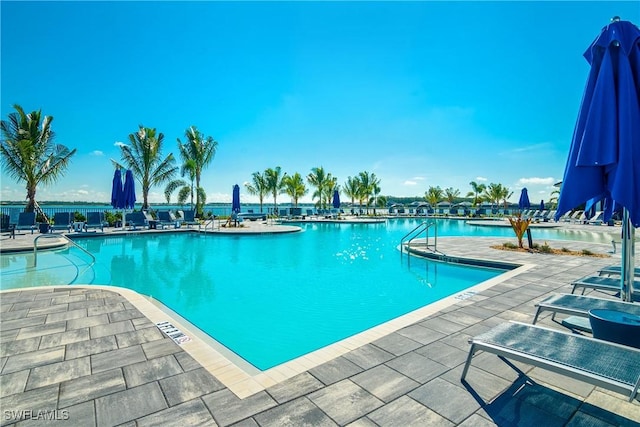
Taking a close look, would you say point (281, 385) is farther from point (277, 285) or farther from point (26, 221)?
point (26, 221)

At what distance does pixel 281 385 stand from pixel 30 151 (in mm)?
18730

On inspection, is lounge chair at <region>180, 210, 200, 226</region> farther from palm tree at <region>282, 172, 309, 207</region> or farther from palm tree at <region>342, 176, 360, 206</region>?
palm tree at <region>342, 176, 360, 206</region>

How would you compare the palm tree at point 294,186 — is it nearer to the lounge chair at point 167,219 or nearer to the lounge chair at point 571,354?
the lounge chair at point 167,219

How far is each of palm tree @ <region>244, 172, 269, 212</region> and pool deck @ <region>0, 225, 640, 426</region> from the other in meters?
28.0

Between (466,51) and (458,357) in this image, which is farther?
(466,51)

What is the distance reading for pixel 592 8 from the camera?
32.3 ft

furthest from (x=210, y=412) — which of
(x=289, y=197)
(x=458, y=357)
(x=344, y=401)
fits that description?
(x=289, y=197)

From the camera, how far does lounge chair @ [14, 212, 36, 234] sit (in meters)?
13.1

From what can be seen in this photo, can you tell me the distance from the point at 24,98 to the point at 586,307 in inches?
828

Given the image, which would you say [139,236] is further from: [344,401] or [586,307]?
[586,307]

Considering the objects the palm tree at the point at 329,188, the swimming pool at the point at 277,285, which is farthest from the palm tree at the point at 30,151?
the palm tree at the point at 329,188

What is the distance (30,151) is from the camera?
14.6 meters

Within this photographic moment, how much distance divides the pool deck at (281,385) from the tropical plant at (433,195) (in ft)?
112

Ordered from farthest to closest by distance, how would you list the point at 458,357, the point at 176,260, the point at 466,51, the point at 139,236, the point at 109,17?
the point at 139,236 < the point at 466,51 < the point at 109,17 < the point at 176,260 < the point at 458,357
